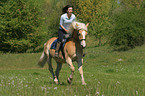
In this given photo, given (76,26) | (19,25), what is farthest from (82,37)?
(19,25)

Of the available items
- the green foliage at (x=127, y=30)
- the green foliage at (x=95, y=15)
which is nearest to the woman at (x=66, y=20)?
the green foliage at (x=127, y=30)

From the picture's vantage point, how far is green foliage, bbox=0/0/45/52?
45.9m

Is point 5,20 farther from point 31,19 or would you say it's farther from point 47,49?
point 47,49

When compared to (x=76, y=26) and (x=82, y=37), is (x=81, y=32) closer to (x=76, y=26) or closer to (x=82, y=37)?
(x=82, y=37)

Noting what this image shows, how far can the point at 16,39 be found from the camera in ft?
154

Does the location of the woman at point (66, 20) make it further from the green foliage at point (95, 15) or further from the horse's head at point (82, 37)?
the green foliage at point (95, 15)

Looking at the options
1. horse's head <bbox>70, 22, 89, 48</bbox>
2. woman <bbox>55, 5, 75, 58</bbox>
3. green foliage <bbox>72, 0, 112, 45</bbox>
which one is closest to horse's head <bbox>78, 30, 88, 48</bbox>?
horse's head <bbox>70, 22, 89, 48</bbox>

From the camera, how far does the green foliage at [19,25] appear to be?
151ft

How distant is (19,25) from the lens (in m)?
46.7

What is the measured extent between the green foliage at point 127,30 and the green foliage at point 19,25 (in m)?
16.1

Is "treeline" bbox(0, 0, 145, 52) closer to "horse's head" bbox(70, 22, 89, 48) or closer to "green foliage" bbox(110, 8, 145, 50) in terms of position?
"green foliage" bbox(110, 8, 145, 50)

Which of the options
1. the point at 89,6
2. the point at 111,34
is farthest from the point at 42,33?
the point at 89,6

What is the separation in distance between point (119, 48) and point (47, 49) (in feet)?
131

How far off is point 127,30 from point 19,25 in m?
22.2
